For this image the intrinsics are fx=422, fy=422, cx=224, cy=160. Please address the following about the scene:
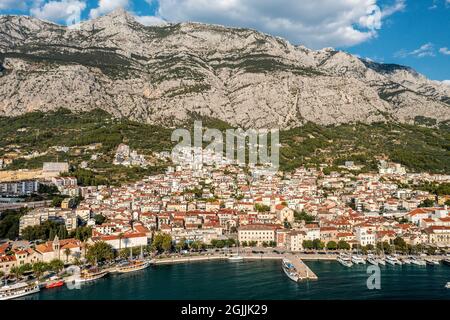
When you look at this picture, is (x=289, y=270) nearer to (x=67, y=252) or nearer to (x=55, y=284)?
(x=55, y=284)

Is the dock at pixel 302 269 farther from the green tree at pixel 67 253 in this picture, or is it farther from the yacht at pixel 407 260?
the green tree at pixel 67 253

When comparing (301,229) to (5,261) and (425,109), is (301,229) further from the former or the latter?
(425,109)

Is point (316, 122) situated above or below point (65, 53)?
below

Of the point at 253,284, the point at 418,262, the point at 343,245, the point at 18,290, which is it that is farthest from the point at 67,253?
the point at 418,262

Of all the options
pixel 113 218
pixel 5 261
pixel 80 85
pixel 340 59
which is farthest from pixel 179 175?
pixel 340 59

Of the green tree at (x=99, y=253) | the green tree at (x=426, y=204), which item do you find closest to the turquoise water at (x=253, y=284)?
the green tree at (x=99, y=253)
